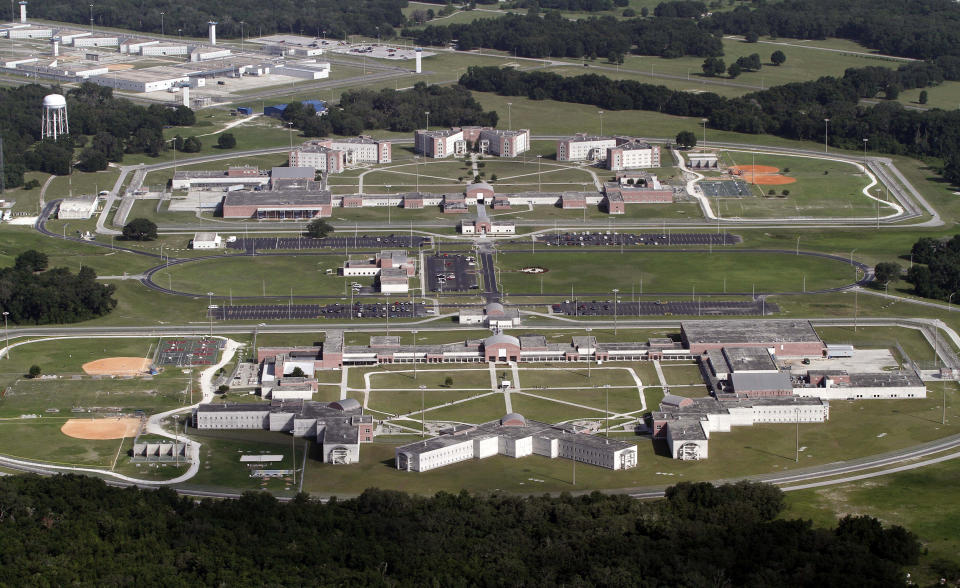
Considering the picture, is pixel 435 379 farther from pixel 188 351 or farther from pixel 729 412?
pixel 729 412

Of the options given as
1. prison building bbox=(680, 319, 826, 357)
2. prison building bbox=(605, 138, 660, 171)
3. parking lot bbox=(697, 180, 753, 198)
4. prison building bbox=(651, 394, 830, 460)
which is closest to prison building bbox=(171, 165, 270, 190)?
prison building bbox=(605, 138, 660, 171)

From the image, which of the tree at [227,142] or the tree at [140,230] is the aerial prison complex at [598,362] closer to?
the tree at [140,230]

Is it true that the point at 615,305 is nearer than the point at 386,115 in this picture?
Yes

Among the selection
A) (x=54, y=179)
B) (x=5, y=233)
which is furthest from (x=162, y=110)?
(x=5, y=233)

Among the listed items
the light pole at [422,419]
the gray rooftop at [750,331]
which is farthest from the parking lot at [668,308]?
the light pole at [422,419]

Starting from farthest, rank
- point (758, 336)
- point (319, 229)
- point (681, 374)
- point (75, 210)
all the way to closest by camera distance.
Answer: point (75, 210), point (319, 229), point (758, 336), point (681, 374)

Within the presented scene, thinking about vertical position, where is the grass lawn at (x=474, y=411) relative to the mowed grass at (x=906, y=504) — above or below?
above

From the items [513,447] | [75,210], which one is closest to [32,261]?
[75,210]
